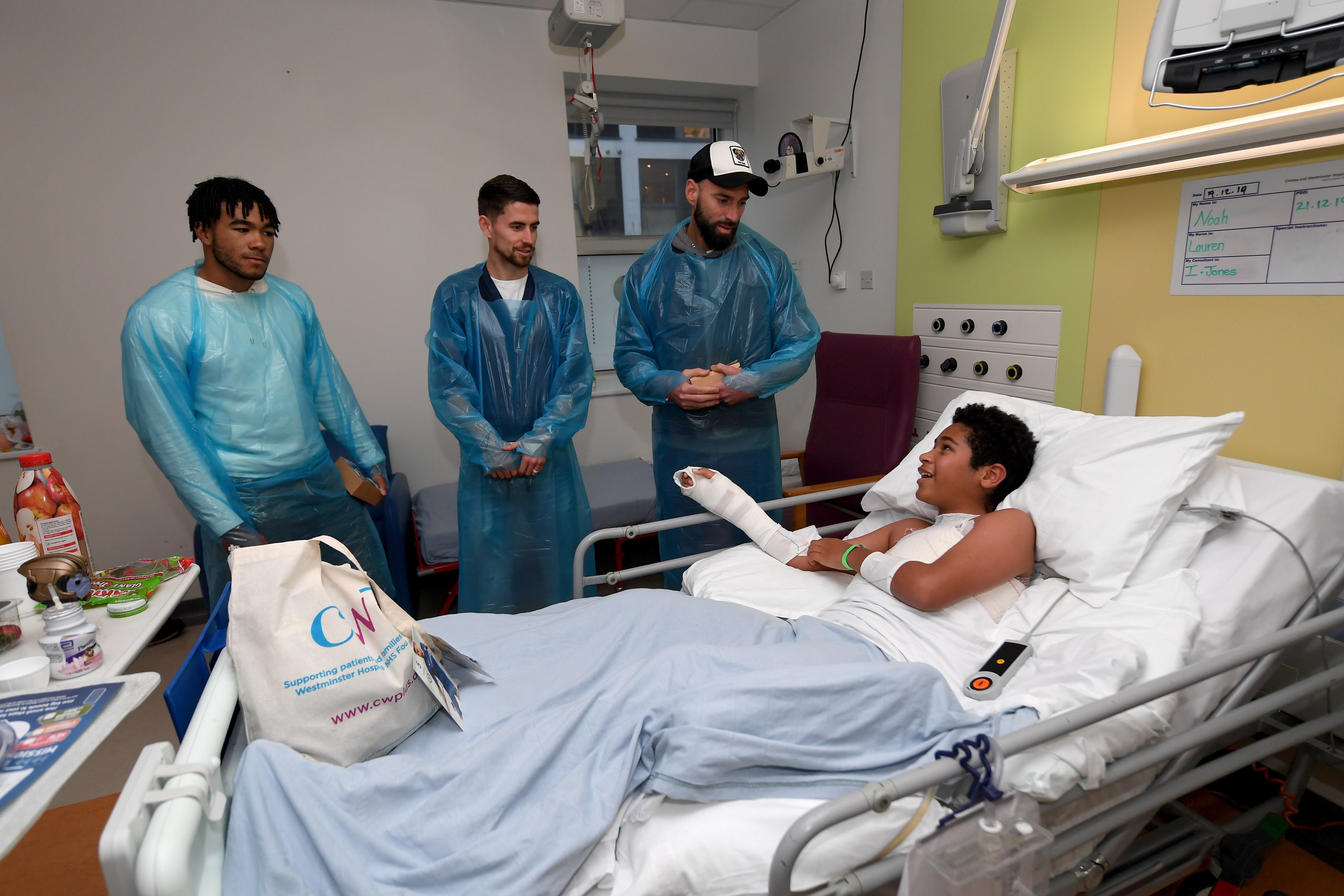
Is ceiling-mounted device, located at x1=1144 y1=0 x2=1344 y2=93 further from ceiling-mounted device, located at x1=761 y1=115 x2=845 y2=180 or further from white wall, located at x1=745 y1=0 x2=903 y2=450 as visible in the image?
ceiling-mounted device, located at x1=761 y1=115 x2=845 y2=180

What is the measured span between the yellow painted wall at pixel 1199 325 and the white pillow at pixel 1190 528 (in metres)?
0.33

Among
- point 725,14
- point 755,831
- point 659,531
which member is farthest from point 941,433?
point 725,14

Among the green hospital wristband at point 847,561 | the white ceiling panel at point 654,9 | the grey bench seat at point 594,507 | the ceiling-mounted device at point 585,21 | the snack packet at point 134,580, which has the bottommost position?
the grey bench seat at point 594,507

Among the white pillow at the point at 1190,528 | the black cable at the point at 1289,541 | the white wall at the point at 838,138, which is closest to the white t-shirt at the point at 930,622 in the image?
the white pillow at the point at 1190,528

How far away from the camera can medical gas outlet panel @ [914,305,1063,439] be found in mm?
2279

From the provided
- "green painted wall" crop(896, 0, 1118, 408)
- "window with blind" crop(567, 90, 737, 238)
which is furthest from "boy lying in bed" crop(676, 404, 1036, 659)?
"window with blind" crop(567, 90, 737, 238)

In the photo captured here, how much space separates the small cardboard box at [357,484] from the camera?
2141 mm

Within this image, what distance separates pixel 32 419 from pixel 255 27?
192 centimetres

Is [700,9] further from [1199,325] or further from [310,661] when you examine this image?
[310,661]

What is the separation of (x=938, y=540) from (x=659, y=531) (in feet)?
2.43

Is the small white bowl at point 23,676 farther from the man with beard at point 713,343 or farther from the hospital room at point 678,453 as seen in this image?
the man with beard at point 713,343

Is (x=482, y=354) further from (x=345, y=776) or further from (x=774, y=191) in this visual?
(x=774, y=191)

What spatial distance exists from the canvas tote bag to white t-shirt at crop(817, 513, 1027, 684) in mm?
900

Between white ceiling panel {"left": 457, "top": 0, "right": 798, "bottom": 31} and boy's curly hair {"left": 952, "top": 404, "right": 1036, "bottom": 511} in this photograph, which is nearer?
boy's curly hair {"left": 952, "top": 404, "right": 1036, "bottom": 511}
